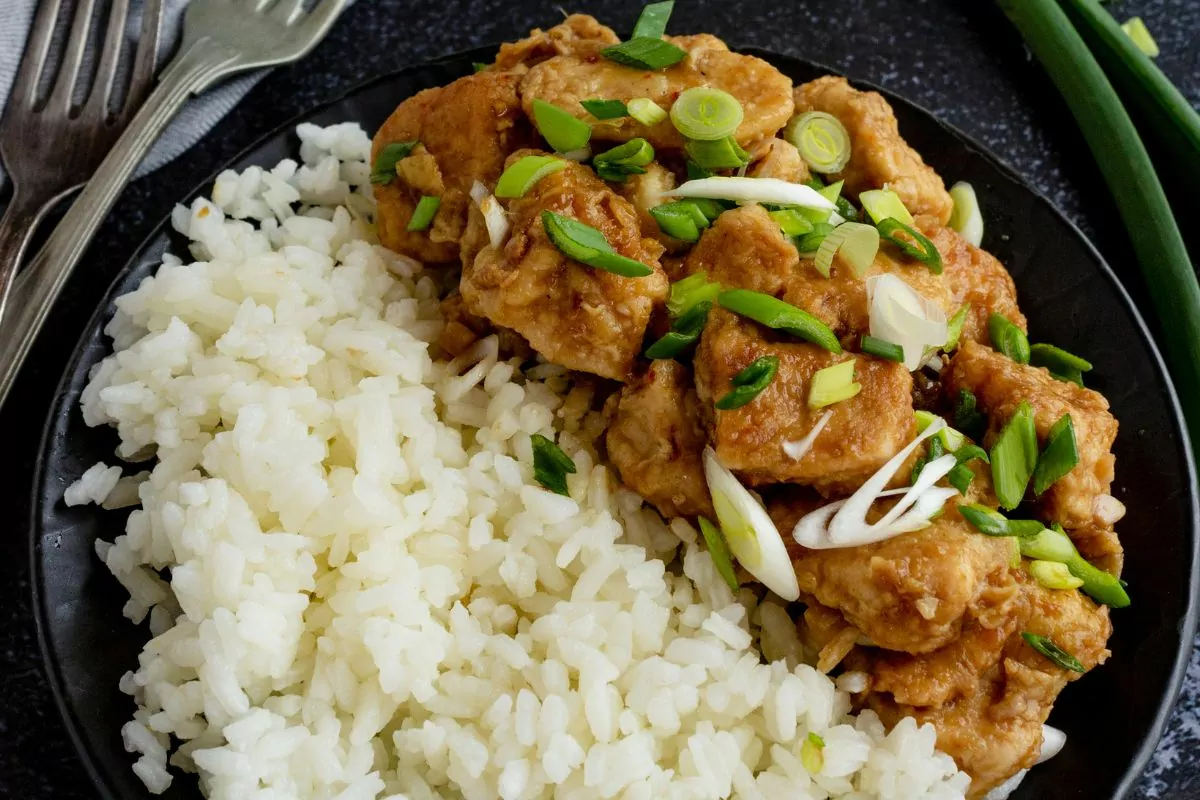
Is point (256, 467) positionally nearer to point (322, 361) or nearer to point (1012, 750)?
point (322, 361)

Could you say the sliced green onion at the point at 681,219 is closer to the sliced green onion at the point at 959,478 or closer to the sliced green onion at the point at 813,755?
the sliced green onion at the point at 959,478

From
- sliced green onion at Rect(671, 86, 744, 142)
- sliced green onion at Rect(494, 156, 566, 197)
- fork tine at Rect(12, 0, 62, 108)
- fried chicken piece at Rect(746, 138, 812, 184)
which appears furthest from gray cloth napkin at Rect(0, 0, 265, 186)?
fried chicken piece at Rect(746, 138, 812, 184)

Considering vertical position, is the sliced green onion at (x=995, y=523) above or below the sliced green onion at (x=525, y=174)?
above

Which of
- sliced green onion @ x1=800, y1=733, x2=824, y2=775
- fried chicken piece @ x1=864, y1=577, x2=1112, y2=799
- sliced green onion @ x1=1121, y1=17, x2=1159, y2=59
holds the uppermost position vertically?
sliced green onion @ x1=1121, y1=17, x2=1159, y2=59

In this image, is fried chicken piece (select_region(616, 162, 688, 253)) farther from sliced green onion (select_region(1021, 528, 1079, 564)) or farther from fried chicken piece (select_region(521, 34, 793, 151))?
sliced green onion (select_region(1021, 528, 1079, 564))

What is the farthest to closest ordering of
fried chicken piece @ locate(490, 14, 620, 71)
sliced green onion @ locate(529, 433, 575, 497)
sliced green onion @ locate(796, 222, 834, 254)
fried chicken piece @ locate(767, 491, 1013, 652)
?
fried chicken piece @ locate(490, 14, 620, 71) → sliced green onion @ locate(529, 433, 575, 497) → sliced green onion @ locate(796, 222, 834, 254) → fried chicken piece @ locate(767, 491, 1013, 652)

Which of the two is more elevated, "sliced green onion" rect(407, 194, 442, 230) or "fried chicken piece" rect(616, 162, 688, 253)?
"fried chicken piece" rect(616, 162, 688, 253)

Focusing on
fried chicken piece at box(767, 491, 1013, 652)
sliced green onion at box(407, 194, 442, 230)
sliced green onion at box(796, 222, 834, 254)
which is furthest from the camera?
sliced green onion at box(407, 194, 442, 230)

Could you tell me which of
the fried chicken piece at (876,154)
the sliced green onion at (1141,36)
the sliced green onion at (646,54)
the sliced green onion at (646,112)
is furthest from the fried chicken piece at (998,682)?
the sliced green onion at (1141,36)
